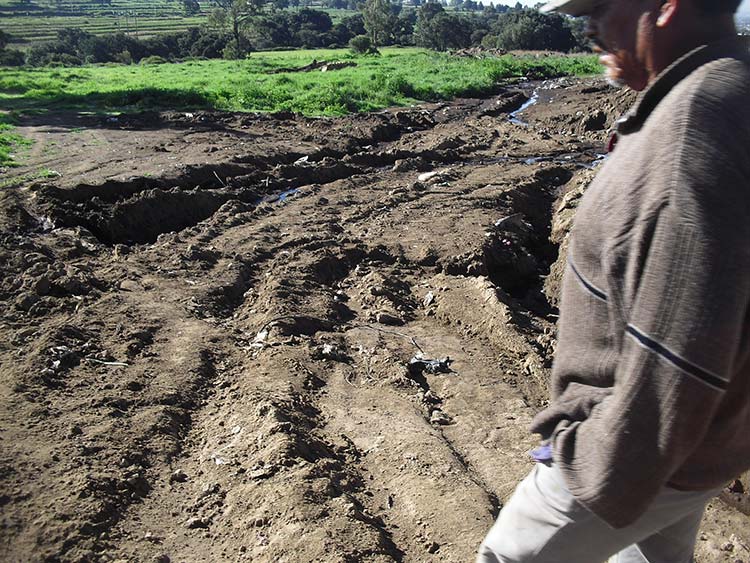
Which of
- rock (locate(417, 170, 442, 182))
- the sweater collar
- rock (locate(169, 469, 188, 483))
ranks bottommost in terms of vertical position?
rock (locate(417, 170, 442, 182))

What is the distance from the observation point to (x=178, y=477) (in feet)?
13.7

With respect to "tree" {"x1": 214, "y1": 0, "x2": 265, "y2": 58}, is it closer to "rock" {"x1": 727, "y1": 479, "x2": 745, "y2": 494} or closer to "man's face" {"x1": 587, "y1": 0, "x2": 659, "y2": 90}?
"rock" {"x1": 727, "y1": 479, "x2": 745, "y2": 494}

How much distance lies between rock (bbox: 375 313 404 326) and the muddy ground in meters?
0.02

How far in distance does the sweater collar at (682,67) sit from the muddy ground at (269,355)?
8.62 ft

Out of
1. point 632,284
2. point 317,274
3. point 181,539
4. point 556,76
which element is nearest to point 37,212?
point 317,274

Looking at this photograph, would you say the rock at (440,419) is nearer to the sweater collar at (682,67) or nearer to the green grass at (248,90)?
the sweater collar at (682,67)

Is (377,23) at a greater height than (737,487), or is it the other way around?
(737,487)

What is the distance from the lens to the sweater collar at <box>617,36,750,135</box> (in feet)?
4.69

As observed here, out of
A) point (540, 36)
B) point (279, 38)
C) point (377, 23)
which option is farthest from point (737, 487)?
point (377, 23)

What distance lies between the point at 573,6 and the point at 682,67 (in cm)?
39

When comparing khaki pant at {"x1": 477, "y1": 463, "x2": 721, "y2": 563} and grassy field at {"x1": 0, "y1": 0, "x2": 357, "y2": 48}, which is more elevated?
khaki pant at {"x1": 477, "y1": 463, "x2": 721, "y2": 563}

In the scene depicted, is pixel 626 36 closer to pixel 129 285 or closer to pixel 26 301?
pixel 26 301

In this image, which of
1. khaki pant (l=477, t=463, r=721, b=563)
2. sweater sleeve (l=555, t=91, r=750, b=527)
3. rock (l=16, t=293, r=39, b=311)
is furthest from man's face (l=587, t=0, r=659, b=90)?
rock (l=16, t=293, r=39, b=311)

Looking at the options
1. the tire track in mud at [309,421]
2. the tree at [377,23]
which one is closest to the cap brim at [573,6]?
the tire track in mud at [309,421]
